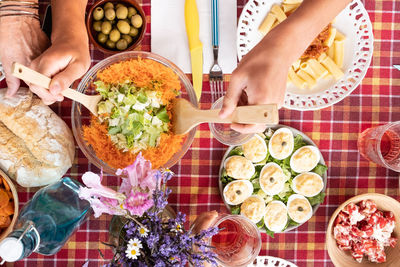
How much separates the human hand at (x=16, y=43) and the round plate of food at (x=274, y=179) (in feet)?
2.17

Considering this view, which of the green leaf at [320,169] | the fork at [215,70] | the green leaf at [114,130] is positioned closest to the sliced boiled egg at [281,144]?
the green leaf at [320,169]

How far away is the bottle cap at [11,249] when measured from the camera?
2.66ft

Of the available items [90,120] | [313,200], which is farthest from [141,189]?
[313,200]

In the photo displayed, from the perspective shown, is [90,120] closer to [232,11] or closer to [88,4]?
[88,4]

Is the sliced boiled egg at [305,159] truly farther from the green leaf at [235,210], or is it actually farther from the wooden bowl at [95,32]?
the wooden bowl at [95,32]

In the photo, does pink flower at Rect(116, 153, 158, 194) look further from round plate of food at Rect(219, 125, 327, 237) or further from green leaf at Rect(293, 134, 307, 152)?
green leaf at Rect(293, 134, 307, 152)

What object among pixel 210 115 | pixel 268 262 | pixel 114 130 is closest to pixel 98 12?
pixel 114 130

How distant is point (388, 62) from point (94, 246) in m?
1.16

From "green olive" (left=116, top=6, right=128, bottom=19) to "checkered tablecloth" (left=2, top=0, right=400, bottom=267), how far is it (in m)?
0.11

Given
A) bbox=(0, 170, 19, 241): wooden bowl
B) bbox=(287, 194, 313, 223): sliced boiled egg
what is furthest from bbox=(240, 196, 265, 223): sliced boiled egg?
bbox=(0, 170, 19, 241): wooden bowl

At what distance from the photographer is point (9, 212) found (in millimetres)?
1139

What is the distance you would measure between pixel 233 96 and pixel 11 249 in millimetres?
594

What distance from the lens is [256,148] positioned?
4.10ft

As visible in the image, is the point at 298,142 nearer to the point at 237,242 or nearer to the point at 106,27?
the point at 237,242
